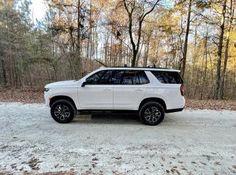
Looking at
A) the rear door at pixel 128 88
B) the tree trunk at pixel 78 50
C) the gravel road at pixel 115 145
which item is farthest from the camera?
the tree trunk at pixel 78 50

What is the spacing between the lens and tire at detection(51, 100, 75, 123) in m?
6.72

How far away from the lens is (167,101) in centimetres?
667

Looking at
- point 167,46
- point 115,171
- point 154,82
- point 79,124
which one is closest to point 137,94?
point 154,82

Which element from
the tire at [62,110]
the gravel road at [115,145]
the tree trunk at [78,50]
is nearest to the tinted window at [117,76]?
the gravel road at [115,145]

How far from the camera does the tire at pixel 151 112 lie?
666 centimetres

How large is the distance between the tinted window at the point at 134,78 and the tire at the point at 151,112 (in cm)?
75

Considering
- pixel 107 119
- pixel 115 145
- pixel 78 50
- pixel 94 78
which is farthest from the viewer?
pixel 78 50

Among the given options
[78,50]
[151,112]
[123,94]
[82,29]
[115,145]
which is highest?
[82,29]

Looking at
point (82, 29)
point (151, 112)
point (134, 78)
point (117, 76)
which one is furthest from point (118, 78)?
point (82, 29)

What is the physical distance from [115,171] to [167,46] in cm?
1867

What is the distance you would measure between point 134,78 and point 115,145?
2553 mm

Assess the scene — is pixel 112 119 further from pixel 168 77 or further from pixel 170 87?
pixel 168 77

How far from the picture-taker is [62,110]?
6734mm

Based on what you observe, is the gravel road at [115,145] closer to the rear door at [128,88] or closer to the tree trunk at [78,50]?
the rear door at [128,88]
